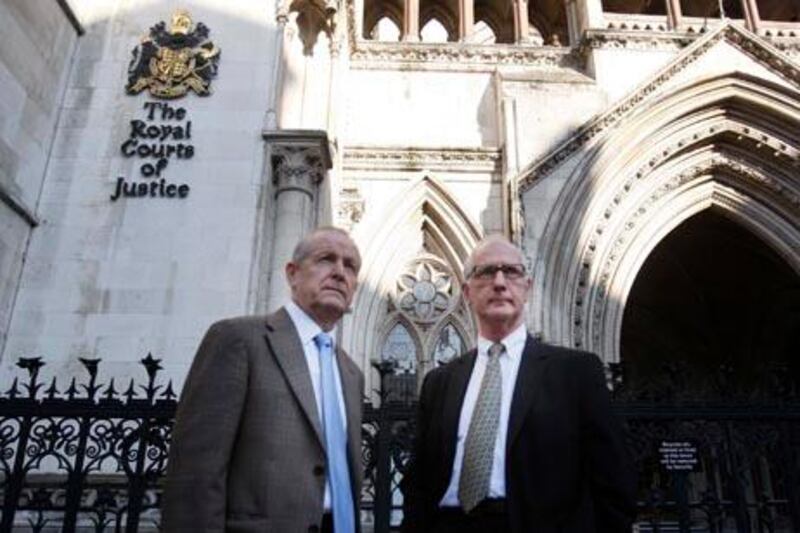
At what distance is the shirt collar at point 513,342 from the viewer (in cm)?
279

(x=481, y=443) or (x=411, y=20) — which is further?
(x=411, y=20)

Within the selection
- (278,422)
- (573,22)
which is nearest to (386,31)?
(573,22)

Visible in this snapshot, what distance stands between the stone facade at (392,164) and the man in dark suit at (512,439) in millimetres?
4782

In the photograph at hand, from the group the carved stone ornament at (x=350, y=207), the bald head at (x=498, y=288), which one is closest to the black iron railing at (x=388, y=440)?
the bald head at (x=498, y=288)

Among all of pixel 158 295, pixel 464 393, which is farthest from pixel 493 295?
pixel 158 295

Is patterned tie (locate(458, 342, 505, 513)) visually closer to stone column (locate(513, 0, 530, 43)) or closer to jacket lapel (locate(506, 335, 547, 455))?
jacket lapel (locate(506, 335, 547, 455))

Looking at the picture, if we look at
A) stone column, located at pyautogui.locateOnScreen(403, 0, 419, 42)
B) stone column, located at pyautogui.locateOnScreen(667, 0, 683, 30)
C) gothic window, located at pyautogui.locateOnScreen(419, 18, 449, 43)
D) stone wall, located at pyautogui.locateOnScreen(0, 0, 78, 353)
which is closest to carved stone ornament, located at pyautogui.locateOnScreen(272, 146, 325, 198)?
stone wall, located at pyautogui.locateOnScreen(0, 0, 78, 353)

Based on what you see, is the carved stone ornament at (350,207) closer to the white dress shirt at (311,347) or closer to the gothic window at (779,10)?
the white dress shirt at (311,347)

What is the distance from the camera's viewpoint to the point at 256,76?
8.41 m

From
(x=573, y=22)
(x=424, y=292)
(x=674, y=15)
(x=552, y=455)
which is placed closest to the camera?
(x=552, y=455)

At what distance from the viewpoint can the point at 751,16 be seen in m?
14.7

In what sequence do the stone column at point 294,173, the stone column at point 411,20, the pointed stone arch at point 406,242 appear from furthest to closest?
the stone column at point 411,20 → the pointed stone arch at point 406,242 → the stone column at point 294,173

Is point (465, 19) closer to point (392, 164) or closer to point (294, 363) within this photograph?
point (392, 164)

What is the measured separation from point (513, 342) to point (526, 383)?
0.22 metres
